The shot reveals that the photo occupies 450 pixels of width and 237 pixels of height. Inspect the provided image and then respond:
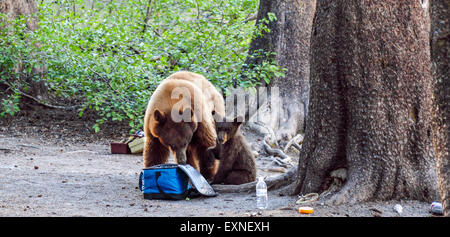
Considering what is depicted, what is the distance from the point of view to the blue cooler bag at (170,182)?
5957 mm

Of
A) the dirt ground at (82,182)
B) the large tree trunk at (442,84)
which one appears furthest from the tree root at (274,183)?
the large tree trunk at (442,84)

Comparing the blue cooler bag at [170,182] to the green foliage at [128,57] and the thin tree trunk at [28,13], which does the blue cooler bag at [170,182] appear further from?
the thin tree trunk at [28,13]

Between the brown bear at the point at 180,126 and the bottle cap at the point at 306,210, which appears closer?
the bottle cap at the point at 306,210

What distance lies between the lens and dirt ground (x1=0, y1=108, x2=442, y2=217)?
504 cm

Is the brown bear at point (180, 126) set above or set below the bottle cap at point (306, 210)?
above

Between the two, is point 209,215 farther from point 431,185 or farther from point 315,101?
point 431,185

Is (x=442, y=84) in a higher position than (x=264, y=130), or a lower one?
higher

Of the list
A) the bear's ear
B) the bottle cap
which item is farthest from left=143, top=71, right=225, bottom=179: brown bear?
the bottle cap

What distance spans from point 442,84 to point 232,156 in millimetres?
3621

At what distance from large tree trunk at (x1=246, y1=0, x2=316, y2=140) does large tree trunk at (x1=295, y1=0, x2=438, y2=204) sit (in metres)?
5.58

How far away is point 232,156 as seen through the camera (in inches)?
257

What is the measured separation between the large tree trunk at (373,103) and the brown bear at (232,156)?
127 cm

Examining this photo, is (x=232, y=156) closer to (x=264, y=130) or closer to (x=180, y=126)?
(x=180, y=126)

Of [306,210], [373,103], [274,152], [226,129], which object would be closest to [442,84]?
[373,103]
